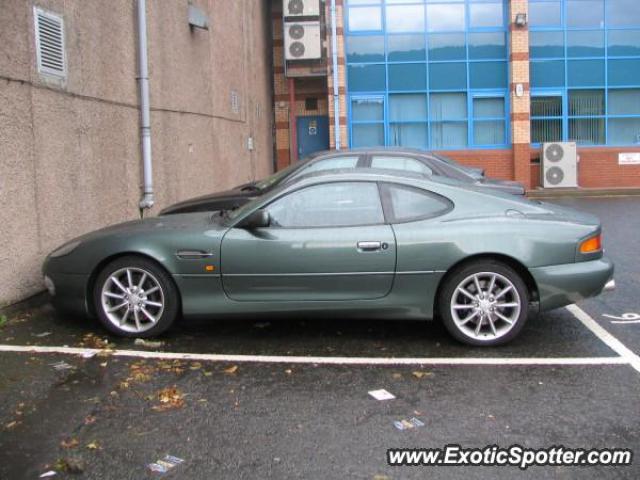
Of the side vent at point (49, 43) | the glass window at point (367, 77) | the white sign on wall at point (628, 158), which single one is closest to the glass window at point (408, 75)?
the glass window at point (367, 77)

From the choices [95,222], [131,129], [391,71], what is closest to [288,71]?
[391,71]

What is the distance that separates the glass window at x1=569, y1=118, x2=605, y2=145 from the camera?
21.5 m

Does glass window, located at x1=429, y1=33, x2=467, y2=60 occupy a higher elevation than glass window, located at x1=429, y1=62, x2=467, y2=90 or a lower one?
higher

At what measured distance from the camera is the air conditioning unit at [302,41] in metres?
19.8

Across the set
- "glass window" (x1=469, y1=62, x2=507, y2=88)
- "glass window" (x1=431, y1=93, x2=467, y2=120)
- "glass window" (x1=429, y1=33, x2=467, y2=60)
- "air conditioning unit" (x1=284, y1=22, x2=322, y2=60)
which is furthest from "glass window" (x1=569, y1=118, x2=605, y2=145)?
"air conditioning unit" (x1=284, y1=22, x2=322, y2=60)

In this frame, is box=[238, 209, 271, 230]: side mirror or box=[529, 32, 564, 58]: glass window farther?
box=[529, 32, 564, 58]: glass window

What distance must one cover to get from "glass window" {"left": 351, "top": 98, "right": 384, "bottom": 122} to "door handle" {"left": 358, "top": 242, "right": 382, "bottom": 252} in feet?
54.6

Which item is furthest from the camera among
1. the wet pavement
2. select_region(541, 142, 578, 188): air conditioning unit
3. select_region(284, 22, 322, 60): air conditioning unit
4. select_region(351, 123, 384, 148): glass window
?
select_region(351, 123, 384, 148): glass window

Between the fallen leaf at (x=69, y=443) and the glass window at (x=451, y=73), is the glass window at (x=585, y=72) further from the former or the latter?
the fallen leaf at (x=69, y=443)

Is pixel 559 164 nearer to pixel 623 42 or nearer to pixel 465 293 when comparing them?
pixel 623 42

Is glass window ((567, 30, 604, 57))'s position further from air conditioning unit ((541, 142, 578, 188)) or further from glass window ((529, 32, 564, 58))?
air conditioning unit ((541, 142, 578, 188))

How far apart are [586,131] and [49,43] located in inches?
714

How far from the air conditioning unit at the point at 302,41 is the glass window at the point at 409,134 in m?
3.38

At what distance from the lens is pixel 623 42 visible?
21.2 meters
